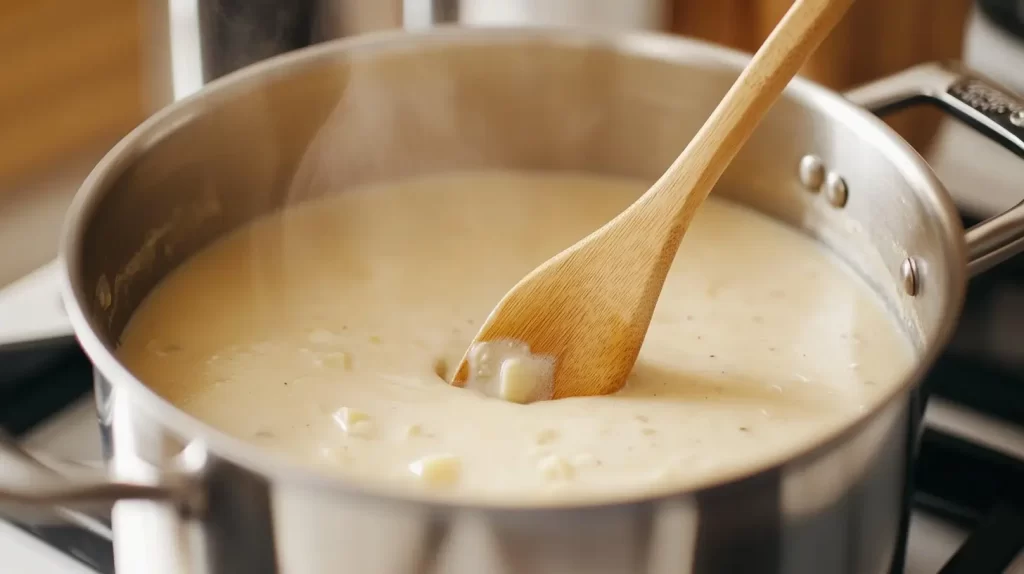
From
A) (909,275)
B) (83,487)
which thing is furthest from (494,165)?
(83,487)

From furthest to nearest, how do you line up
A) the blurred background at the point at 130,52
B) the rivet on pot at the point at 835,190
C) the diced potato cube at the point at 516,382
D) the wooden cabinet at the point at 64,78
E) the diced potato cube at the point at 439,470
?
1. the wooden cabinet at the point at 64,78
2. the blurred background at the point at 130,52
3. the rivet on pot at the point at 835,190
4. the diced potato cube at the point at 516,382
5. the diced potato cube at the point at 439,470

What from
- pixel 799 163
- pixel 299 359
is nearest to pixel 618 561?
pixel 299 359

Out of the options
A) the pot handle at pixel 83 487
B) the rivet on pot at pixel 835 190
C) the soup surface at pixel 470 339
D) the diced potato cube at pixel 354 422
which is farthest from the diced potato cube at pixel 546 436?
the rivet on pot at pixel 835 190

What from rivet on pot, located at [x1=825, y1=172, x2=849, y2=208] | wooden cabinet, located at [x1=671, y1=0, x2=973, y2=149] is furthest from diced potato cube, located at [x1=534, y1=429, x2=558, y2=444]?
wooden cabinet, located at [x1=671, y1=0, x2=973, y2=149]

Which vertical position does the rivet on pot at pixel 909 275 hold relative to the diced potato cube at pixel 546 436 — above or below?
above

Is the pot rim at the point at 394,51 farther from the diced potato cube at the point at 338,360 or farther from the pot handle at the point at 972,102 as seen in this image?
the diced potato cube at the point at 338,360

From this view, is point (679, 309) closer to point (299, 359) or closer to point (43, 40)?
point (299, 359)

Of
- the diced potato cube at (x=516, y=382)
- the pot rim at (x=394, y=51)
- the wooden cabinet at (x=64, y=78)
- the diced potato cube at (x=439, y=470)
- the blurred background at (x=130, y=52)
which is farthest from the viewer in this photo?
the wooden cabinet at (x=64, y=78)
